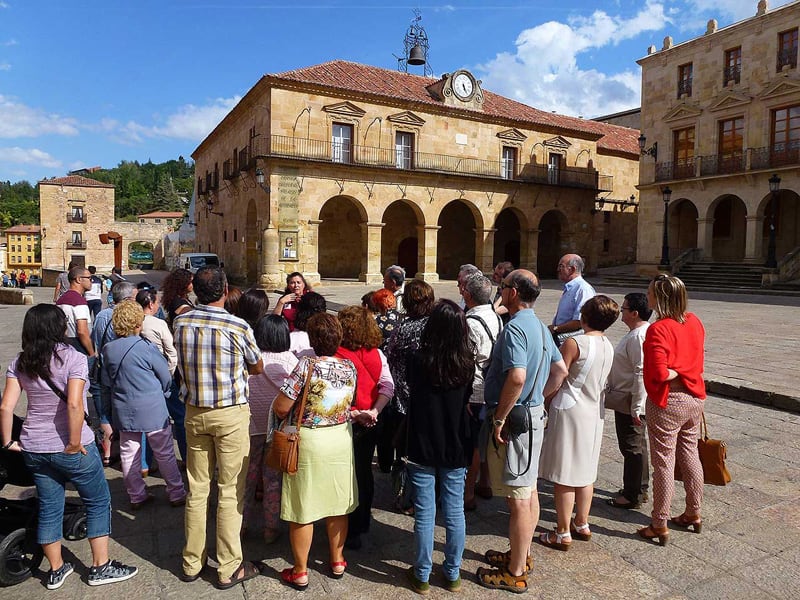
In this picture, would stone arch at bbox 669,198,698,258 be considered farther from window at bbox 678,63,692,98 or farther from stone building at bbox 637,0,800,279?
window at bbox 678,63,692,98

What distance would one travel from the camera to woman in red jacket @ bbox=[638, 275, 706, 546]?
10.8ft

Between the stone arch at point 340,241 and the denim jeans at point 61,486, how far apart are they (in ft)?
80.4

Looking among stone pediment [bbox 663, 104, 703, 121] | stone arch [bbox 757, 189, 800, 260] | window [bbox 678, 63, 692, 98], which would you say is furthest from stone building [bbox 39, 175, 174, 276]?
stone arch [bbox 757, 189, 800, 260]

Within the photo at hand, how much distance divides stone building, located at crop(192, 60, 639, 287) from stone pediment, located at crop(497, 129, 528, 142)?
0.06 m

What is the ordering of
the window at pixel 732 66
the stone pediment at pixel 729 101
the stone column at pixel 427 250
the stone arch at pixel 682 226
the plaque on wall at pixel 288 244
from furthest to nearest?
the stone arch at pixel 682 226 → the stone column at pixel 427 250 → the window at pixel 732 66 → the stone pediment at pixel 729 101 → the plaque on wall at pixel 288 244

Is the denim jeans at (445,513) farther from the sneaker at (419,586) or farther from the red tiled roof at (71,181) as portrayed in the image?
the red tiled roof at (71,181)

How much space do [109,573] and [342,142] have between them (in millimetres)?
21496

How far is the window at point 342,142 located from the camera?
74.3 feet

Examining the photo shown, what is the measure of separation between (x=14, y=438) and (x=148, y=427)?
3.07 ft

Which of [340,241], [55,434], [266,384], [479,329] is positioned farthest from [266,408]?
[340,241]

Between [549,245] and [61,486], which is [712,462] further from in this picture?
[549,245]

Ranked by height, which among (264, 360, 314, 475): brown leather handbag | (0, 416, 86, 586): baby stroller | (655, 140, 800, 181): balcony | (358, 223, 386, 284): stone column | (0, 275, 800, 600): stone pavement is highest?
(655, 140, 800, 181): balcony

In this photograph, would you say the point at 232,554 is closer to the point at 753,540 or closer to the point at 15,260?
the point at 753,540

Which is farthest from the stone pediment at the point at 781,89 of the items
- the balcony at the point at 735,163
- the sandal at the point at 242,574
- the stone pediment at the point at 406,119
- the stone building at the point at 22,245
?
the stone building at the point at 22,245
